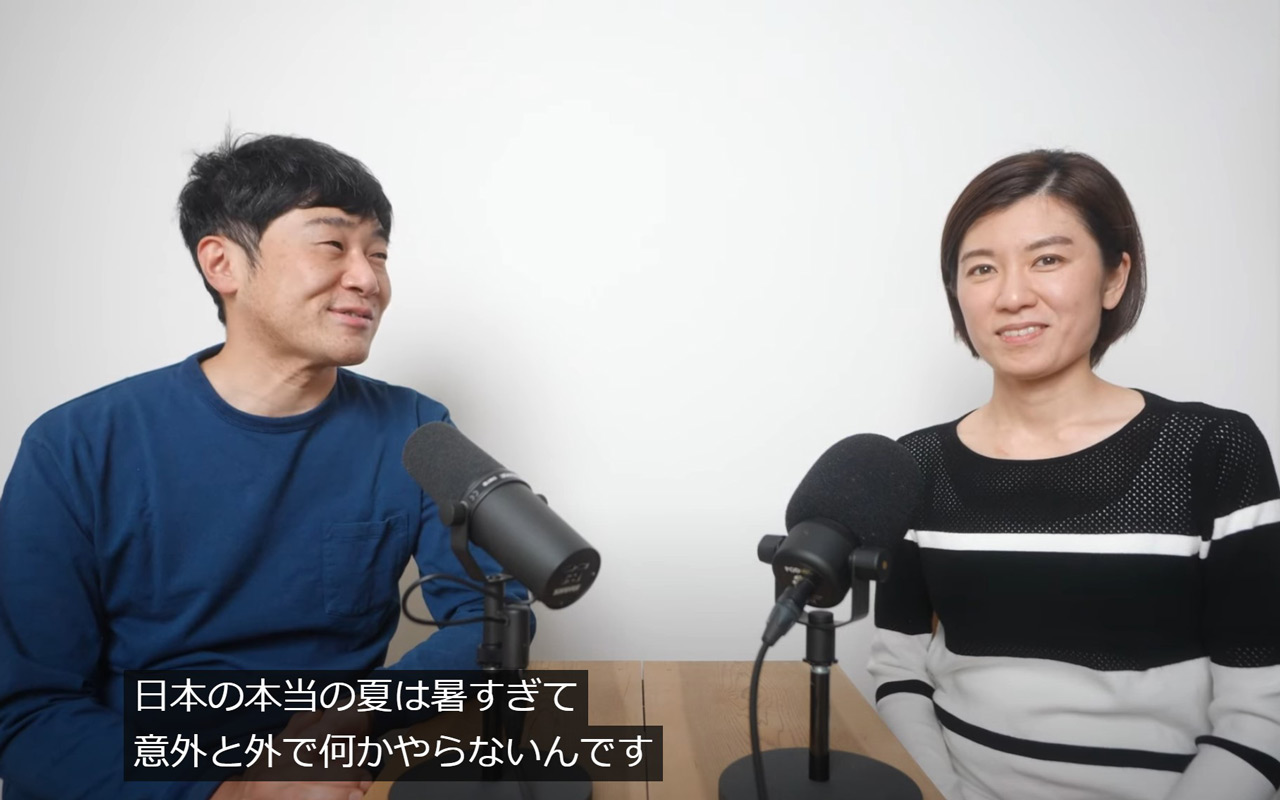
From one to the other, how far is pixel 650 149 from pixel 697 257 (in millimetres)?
316

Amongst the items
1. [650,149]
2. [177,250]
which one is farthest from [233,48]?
[650,149]

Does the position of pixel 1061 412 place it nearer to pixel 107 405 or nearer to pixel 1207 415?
pixel 1207 415

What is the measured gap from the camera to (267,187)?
1562 mm

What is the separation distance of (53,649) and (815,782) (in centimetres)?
119

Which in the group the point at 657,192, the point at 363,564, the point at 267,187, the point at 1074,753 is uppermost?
the point at 657,192

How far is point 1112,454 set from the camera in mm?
1425

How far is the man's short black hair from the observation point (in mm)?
1559

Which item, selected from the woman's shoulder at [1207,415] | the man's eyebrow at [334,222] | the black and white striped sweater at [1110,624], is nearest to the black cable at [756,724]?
the black and white striped sweater at [1110,624]

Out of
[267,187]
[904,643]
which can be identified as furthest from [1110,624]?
[267,187]

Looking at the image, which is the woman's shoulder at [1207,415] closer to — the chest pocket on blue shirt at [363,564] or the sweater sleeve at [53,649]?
the chest pocket on blue shirt at [363,564]

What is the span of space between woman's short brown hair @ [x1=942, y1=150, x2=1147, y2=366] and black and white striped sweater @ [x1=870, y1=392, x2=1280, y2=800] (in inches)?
10.0

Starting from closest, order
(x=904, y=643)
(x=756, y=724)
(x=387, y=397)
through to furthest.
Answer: (x=756, y=724), (x=904, y=643), (x=387, y=397)

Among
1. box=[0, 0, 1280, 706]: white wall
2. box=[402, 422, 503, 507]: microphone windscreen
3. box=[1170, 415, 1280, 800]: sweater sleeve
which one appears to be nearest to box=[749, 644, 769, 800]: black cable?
box=[402, 422, 503, 507]: microphone windscreen

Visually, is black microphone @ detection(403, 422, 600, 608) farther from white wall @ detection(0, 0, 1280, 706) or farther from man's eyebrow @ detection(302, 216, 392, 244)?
white wall @ detection(0, 0, 1280, 706)
